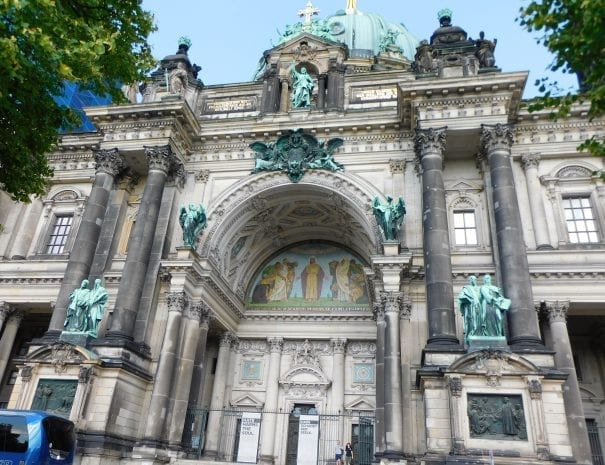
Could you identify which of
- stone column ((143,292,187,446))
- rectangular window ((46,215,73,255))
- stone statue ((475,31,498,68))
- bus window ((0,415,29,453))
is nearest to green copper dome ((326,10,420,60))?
stone statue ((475,31,498,68))

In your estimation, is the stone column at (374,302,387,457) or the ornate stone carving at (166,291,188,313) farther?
the ornate stone carving at (166,291,188,313)

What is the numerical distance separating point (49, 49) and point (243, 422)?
14.9m

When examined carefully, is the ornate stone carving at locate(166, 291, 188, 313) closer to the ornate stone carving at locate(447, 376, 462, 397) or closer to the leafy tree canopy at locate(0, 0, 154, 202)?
the leafy tree canopy at locate(0, 0, 154, 202)

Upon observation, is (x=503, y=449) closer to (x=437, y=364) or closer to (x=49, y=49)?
(x=437, y=364)

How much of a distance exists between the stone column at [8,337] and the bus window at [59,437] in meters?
13.6

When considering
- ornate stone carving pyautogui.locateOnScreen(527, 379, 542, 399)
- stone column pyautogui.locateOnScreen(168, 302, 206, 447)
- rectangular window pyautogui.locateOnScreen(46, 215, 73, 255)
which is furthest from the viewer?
rectangular window pyautogui.locateOnScreen(46, 215, 73, 255)

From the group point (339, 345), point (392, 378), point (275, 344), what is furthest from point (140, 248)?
point (392, 378)

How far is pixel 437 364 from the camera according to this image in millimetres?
15391

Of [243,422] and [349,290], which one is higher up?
[349,290]

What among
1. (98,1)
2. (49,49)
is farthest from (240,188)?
(49,49)

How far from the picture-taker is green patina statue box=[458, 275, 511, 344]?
50.1ft

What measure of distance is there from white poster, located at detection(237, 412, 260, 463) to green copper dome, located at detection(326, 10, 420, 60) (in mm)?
26771

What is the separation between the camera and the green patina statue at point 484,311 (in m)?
15.3

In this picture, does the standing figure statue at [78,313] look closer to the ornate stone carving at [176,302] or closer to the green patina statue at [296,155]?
the ornate stone carving at [176,302]
